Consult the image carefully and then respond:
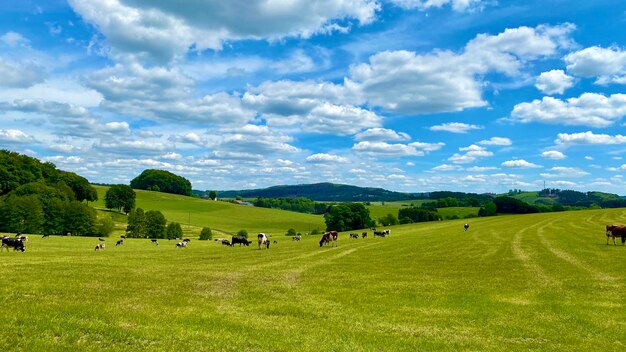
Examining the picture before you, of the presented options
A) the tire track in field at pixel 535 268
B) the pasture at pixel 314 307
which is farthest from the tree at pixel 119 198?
the tire track in field at pixel 535 268

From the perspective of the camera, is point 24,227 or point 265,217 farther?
point 265,217

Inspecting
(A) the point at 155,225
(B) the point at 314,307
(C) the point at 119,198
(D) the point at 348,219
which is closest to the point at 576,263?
(B) the point at 314,307

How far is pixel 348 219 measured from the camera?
497 feet

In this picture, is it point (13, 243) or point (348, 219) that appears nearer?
point (13, 243)

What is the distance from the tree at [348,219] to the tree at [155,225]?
2224 inches

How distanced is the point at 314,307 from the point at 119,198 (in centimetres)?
16683

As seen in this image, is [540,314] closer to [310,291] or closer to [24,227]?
[310,291]

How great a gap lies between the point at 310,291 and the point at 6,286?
14.8 m

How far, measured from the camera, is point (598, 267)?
31.4 meters

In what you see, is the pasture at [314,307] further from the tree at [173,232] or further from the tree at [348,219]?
the tree at [348,219]

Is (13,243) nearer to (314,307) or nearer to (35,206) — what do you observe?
(314,307)

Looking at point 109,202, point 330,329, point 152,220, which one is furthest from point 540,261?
point 109,202

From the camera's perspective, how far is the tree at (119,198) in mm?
166375

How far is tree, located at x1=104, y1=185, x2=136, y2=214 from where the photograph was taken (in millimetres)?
166375
